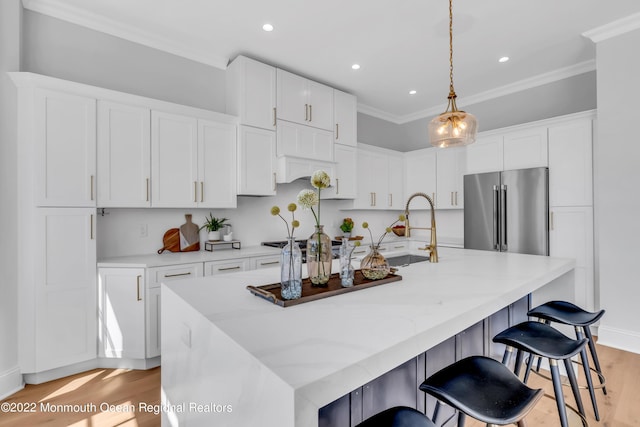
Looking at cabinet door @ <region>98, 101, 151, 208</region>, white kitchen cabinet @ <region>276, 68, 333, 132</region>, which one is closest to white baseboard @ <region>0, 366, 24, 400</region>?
cabinet door @ <region>98, 101, 151, 208</region>

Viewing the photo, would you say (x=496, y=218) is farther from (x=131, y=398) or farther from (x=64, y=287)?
(x=64, y=287)

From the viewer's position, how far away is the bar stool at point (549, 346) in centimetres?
133

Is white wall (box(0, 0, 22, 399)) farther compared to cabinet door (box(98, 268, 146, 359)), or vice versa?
cabinet door (box(98, 268, 146, 359))

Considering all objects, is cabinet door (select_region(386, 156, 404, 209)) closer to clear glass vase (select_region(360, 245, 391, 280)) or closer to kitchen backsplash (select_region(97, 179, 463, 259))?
kitchen backsplash (select_region(97, 179, 463, 259))

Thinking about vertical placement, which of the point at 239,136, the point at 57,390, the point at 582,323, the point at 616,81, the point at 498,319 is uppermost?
the point at 616,81

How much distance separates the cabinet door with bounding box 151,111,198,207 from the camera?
2.80m

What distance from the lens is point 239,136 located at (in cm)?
326

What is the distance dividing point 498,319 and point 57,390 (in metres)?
3.15

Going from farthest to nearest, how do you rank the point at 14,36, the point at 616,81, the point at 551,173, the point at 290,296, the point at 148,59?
the point at 551,173, the point at 148,59, the point at 616,81, the point at 14,36, the point at 290,296

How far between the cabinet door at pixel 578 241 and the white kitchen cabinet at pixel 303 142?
104 inches

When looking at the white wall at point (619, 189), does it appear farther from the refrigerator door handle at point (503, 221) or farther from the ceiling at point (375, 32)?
the refrigerator door handle at point (503, 221)

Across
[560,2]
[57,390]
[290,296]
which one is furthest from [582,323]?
[57,390]

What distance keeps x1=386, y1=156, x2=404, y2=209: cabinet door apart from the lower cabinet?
2.90 m

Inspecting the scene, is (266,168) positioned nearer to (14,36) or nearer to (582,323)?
(14,36)
